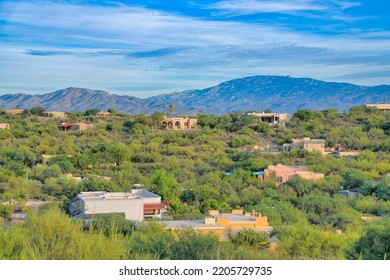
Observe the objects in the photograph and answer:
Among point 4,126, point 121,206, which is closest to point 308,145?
point 4,126

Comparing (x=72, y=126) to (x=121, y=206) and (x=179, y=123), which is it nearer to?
(x=179, y=123)

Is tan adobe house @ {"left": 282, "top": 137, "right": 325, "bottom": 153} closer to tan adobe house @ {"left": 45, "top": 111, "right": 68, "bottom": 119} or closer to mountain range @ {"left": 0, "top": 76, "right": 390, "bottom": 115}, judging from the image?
mountain range @ {"left": 0, "top": 76, "right": 390, "bottom": 115}

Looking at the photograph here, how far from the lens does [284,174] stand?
18453 mm

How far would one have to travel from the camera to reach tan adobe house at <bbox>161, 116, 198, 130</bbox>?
31.9 meters

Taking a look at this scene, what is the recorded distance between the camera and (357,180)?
676 inches

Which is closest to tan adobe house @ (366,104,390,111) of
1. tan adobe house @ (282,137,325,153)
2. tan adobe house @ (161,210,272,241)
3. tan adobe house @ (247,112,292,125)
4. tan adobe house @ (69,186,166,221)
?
tan adobe house @ (247,112,292,125)

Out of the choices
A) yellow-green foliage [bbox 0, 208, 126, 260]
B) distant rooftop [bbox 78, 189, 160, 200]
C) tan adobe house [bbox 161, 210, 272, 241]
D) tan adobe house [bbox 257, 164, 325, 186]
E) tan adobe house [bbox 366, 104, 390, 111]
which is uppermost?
yellow-green foliage [bbox 0, 208, 126, 260]

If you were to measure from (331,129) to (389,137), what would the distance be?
3.82 metres

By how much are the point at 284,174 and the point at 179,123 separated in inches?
560

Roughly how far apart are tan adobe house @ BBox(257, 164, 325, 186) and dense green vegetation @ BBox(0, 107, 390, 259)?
48 centimetres

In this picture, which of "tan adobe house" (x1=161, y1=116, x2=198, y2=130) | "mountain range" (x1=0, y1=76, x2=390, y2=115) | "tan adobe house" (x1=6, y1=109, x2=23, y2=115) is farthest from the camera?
"tan adobe house" (x1=6, y1=109, x2=23, y2=115)

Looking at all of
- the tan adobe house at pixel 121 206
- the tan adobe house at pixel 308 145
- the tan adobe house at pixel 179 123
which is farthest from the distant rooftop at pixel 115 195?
the tan adobe house at pixel 179 123

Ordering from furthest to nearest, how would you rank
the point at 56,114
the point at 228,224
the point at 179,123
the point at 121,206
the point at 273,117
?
the point at 56,114 → the point at 273,117 → the point at 179,123 → the point at 121,206 → the point at 228,224
